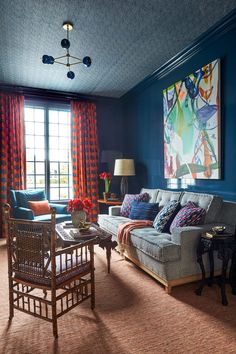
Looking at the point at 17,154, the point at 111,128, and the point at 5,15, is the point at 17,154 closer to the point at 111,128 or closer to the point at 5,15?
the point at 111,128

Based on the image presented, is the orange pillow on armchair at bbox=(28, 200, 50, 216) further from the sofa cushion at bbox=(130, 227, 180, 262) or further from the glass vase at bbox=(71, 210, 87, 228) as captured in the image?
the sofa cushion at bbox=(130, 227, 180, 262)

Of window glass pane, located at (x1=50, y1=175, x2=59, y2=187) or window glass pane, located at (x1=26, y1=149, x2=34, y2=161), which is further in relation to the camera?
window glass pane, located at (x1=50, y1=175, x2=59, y2=187)

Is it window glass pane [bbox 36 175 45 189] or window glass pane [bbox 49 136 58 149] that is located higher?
window glass pane [bbox 49 136 58 149]

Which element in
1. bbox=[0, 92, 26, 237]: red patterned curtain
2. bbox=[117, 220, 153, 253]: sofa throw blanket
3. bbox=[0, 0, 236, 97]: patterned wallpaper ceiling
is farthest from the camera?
bbox=[0, 92, 26, 237]: red patterned curtain

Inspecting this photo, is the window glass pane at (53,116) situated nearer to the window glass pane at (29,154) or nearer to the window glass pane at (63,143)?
the window glass pane at (63,143)

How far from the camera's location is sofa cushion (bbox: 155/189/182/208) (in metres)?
3.70

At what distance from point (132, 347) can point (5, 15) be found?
3630mm

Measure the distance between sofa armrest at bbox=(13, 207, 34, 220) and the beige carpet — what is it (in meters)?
1.67

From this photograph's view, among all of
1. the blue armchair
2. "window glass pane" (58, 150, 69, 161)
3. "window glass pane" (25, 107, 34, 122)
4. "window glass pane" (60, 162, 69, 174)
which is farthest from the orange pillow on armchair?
"window glass pane" (25, 107, 34, 122)

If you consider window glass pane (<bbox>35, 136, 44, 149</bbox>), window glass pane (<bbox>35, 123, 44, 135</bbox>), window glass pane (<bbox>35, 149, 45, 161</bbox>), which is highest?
window glass pane (<bbox>35, 123, 44, 135</bbox>)

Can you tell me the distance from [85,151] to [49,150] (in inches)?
32.4

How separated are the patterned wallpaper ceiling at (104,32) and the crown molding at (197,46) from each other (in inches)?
3.2

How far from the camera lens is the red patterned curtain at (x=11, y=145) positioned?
5.02 m

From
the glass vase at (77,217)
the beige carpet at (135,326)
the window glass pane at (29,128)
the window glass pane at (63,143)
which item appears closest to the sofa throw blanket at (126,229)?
the glass vase at (77,217)
